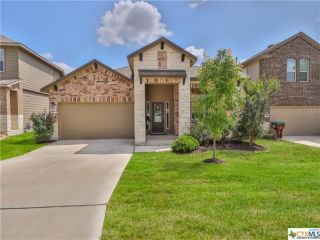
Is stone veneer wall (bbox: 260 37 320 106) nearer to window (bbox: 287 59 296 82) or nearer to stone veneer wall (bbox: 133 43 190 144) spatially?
window (bbox: 287 59 296 82)

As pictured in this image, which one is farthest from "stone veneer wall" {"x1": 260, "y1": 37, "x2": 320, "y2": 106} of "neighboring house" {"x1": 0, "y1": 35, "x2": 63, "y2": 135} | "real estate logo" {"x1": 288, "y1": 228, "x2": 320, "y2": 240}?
"neighboring house" {"x1": 0, "y1": 35, "x2": 63, "y2": 135}

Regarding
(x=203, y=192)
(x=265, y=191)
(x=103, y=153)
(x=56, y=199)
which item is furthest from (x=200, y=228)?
(x=103, y=153)

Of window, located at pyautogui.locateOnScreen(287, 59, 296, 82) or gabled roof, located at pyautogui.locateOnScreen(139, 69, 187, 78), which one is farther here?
window, located at pyautogui.locateOnScreen(287, 59, 296, 82)

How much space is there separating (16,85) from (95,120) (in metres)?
7.01

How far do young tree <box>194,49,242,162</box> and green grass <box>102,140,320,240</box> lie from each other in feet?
5.35

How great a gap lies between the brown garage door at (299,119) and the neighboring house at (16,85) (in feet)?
61.2

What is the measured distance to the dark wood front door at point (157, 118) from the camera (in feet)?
58.5

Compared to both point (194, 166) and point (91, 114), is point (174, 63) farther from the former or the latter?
point (194, 166)

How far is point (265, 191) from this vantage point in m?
5.82

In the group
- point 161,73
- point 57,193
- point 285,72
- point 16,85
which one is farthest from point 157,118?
point 57,193

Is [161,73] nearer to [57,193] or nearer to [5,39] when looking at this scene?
[57,193]

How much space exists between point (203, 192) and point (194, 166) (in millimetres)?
2691

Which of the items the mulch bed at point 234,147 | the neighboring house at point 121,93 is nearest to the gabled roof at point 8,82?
the neighboring house at point 121,93

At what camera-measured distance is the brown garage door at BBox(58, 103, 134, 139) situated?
16.0m
